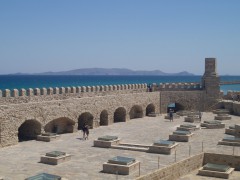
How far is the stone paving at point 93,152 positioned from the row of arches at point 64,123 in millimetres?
1162

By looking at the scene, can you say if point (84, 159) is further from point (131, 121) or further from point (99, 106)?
point (131, 121)

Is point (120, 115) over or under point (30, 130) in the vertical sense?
over

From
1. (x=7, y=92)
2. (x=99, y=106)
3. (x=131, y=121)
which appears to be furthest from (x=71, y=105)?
(x=131, y=121)

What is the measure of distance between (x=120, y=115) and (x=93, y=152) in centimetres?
1263

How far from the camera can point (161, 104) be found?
37.4 metres

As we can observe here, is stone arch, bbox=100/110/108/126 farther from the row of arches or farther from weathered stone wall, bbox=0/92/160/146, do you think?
weathered stone wall, bbox=0/92/160/146

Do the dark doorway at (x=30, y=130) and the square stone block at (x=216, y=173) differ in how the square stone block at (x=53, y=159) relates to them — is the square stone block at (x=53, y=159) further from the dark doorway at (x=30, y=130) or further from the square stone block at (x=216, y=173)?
the square stone block at (x=216, y=173)

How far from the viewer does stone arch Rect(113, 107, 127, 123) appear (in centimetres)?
3312

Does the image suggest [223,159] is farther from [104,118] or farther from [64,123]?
[104,118]

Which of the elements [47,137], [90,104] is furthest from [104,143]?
[90,104]

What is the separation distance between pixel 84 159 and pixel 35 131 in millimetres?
7280

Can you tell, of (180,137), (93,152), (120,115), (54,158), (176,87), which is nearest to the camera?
(54,158)

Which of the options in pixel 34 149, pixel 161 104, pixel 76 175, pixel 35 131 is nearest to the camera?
pixel 76 175

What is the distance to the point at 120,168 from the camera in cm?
1684
